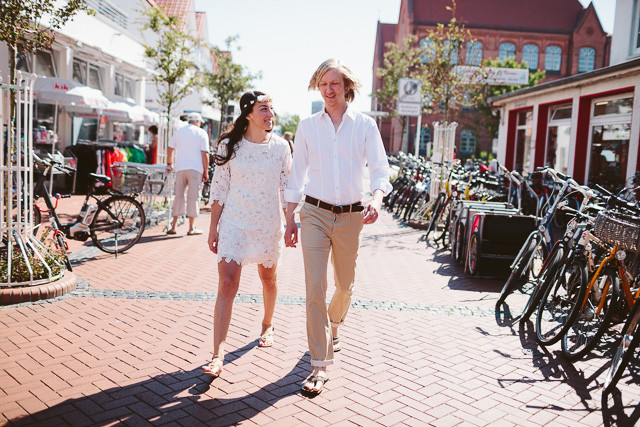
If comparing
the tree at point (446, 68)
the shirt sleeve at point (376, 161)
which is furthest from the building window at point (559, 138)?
the shirt sleeve at point (376, 161)

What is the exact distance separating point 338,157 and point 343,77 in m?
0.52

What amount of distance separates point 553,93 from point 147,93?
1049 inches

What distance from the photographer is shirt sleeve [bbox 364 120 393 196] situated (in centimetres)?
378

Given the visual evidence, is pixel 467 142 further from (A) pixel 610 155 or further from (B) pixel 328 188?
(B) pixel 328 188

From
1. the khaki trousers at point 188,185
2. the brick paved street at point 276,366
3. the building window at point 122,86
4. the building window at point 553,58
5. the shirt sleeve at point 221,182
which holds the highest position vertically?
the building window at point 553,58

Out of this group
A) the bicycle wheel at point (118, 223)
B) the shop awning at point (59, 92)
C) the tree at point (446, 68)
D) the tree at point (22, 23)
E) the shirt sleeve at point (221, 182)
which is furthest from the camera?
the tree at point (446, 68)

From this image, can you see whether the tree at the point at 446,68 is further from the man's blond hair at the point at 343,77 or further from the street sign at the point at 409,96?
the man's blond hair at the point at 343,77

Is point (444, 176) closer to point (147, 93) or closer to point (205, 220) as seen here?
point (205, 220)

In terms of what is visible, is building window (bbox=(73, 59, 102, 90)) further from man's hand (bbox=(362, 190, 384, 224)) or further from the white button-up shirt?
man's hand (bbox=(362, 190, 384, 224))

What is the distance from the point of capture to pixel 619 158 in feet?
45.8

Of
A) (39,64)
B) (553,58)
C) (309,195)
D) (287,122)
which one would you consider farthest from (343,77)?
(287,122)

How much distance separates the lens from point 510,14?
2218 inches

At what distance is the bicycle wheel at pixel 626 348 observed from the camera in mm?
3777

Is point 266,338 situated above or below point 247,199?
below
